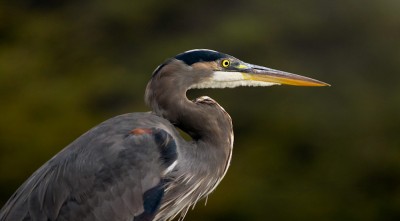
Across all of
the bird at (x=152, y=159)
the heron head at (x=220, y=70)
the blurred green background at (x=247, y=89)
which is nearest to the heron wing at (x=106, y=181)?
the bird at (x=152, y=159)

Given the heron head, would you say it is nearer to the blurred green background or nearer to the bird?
the bird

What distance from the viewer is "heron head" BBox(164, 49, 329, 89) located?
136 inches

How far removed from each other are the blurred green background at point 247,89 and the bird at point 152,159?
7.85 feet

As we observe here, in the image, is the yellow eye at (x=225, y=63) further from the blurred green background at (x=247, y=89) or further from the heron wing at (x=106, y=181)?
the blurred green background at (x=247, y=89)

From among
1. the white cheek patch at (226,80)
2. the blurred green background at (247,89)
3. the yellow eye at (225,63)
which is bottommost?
the blurred green background at (247,89)

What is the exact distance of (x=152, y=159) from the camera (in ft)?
10.4

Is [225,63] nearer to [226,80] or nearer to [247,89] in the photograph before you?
[226,80]

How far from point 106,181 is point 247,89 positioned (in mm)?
3417

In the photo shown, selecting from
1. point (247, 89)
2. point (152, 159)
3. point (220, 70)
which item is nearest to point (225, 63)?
point (220, 70)

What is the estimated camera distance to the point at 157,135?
10.5 feet

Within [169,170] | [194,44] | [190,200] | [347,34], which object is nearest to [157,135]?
[169,170]

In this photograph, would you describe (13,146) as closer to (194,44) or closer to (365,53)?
(194,44)

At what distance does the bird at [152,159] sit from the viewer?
3148 millimetres

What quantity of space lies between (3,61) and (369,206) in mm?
3092
